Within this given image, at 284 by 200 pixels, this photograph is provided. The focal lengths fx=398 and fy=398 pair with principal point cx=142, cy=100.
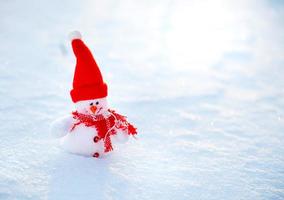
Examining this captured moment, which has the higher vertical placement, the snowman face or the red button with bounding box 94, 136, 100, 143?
the snowman face

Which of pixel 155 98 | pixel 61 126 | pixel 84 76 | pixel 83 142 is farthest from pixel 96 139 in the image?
pixel 155 98

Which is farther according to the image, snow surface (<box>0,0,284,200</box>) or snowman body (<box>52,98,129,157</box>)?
snowman body (<box>52,98,129,157</box>)

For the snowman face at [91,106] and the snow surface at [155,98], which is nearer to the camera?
the snow surface at [155,98]

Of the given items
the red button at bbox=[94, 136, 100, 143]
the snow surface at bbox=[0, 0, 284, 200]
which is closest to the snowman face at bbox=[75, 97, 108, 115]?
the red button at bbox=[94, 136, 100, 143]

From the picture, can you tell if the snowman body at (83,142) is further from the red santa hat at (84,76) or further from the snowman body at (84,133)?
the red santa hat at (84,76)

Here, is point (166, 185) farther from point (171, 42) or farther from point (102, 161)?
point (171, 42)

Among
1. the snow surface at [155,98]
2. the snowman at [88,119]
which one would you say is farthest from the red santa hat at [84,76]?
the snow surface at [155,98]

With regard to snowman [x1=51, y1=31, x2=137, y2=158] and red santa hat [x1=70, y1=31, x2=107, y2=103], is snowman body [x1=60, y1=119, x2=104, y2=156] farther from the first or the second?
red santa hat [x1=70, y1=31, x2=107, y2=103]

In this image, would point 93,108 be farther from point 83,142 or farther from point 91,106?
point 83,142

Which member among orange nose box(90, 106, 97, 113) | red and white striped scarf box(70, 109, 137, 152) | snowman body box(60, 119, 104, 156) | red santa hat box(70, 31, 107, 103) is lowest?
snowman body box(60, 119, 104, 156)
